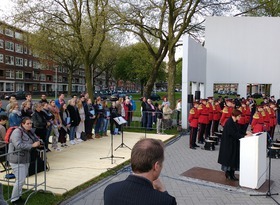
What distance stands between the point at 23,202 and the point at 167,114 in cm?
1143

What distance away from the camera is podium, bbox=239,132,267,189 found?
22.5 feet

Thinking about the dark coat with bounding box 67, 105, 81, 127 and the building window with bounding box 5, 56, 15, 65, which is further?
the building window with bounding box 5, 56, 15, 65

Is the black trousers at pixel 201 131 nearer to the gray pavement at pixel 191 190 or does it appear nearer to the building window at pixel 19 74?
the gray pavement at pixel 191 190

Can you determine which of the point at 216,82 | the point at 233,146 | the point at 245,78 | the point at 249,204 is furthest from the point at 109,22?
the point at 249,204

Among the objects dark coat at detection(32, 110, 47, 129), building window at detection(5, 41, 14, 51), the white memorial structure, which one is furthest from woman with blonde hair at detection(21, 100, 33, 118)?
building window at detection(5, 41, 14, 51)

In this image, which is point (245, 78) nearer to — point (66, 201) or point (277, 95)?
point (277, 95)

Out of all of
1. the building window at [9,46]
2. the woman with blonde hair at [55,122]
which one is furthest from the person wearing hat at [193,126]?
the building window at [9,46]

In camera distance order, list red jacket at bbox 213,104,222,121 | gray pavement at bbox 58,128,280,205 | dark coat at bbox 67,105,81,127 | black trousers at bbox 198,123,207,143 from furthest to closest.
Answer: red jacket at bbox 213,104,222,121 → black trousers at bbox 198,123,207,143 → dark coat at bbox 67,105,81,127 → gray pavement at bbox 58,128,280,205

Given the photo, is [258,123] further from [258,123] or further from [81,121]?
[81,121]

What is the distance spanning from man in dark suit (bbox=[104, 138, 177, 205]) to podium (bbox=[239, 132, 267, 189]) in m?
5.13

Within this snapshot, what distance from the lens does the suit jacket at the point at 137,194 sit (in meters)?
2.08

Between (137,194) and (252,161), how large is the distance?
219 inches

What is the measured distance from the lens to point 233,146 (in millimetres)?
7520

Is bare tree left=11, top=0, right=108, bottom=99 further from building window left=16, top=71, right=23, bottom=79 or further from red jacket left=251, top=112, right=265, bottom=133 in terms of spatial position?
building window left=16, top=71, right=23, bottom=79
